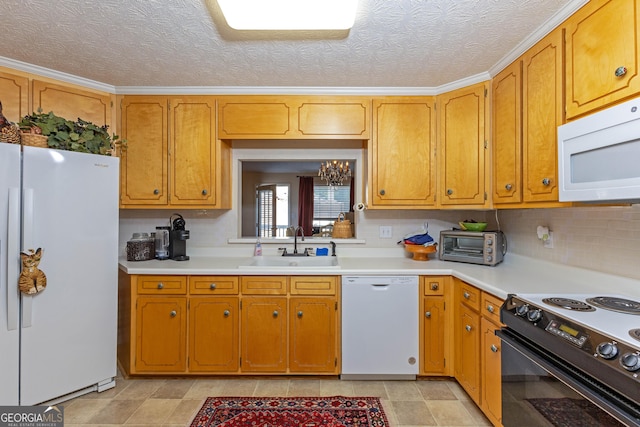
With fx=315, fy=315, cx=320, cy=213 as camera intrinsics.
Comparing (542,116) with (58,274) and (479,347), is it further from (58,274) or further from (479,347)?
(58,274)

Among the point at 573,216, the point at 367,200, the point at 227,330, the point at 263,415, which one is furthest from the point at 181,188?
the point at 573,216

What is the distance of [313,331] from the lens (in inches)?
88.9

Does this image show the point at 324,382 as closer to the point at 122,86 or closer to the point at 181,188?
the point at 181,188

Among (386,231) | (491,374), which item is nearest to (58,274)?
(386,231)

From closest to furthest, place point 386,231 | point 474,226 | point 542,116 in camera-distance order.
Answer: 1. point 542,116
2. point 474,226
3. point 386,231

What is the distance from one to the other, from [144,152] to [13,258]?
1125mm

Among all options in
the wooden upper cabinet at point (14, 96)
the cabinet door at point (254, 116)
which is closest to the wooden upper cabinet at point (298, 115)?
the cabinet door at point (254, 116)

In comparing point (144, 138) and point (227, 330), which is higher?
point (144, 138)

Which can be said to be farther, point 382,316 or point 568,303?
point 382,316

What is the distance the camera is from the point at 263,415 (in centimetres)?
192

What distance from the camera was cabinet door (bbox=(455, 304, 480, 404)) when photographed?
6.29 feet

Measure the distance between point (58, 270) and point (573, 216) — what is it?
313 centimetres

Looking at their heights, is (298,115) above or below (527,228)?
above

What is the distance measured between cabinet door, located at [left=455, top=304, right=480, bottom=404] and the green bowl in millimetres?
666
